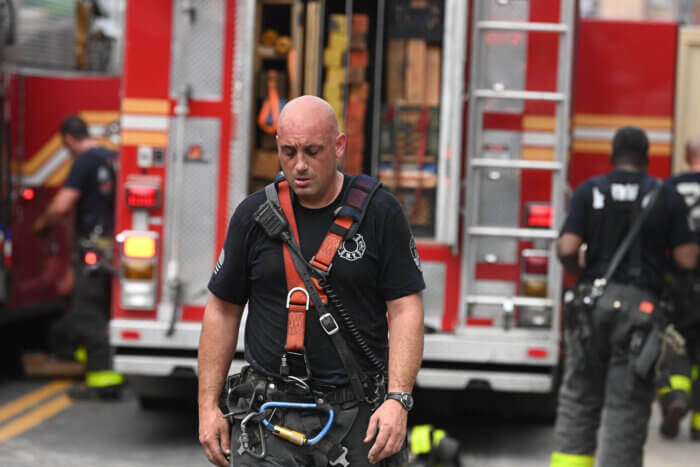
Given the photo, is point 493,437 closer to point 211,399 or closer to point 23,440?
point 23,440

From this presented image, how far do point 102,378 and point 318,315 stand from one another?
561 centimetres

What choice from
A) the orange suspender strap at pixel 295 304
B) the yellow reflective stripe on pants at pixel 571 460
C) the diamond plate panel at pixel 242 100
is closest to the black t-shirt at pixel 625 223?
the yellow reflective stripe on pants at pixel 571 460

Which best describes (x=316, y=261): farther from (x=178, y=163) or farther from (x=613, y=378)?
(x=178, y=163)

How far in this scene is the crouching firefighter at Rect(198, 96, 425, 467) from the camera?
363cm

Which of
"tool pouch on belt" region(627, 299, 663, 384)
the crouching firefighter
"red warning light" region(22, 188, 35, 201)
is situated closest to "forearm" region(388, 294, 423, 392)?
the crouching firefighter

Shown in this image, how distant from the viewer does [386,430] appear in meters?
3.56

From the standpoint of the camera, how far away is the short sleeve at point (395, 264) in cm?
371

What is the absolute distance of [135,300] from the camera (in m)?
7.13

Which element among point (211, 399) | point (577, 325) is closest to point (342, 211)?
point (211, 399)

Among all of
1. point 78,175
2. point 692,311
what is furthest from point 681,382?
point 78,175

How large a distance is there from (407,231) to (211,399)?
0.78 m

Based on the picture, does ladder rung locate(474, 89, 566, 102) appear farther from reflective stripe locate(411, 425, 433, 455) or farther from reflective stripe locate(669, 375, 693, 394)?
reflective stripe locate(411, 425, 433, 455)

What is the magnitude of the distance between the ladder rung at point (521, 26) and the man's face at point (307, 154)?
3499 mm

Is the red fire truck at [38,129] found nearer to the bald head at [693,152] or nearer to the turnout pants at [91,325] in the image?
the turnout pants at [91,325]
